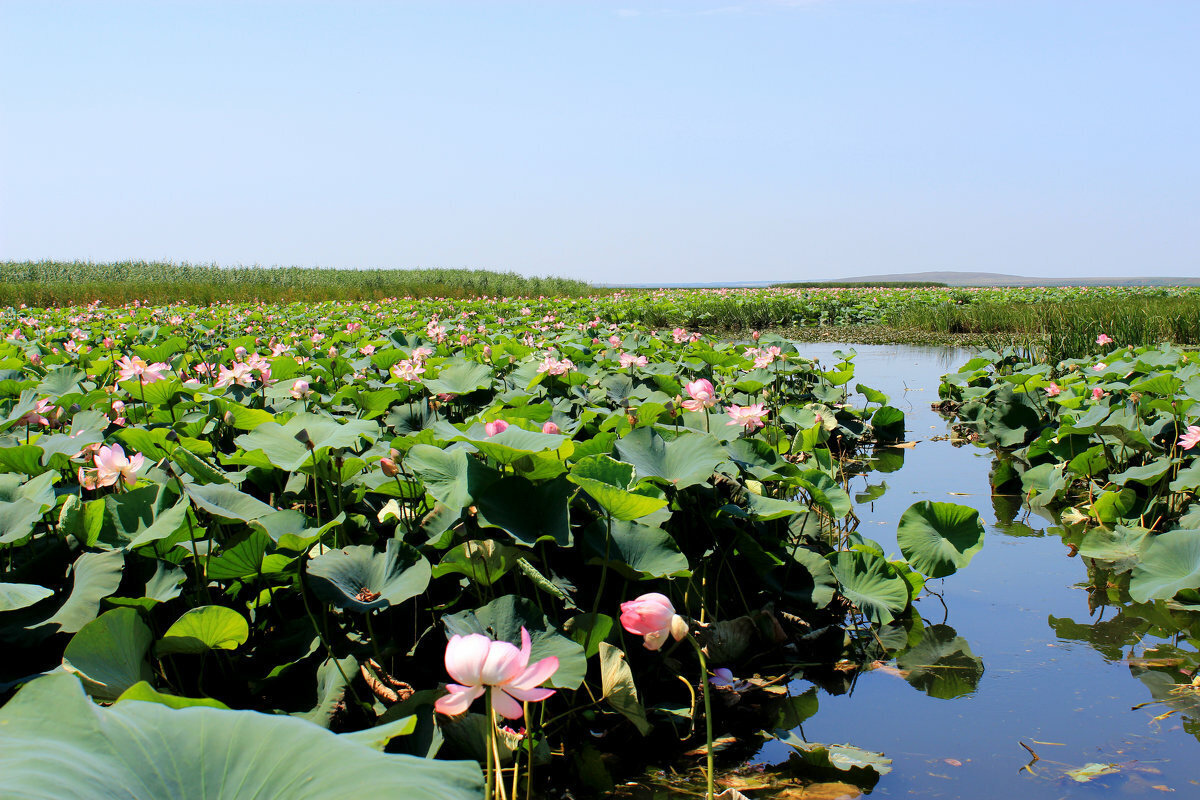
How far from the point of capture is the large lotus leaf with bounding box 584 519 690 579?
1.67 metres

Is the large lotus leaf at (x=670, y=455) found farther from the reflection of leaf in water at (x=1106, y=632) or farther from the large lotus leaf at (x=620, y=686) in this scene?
the reflection of leaf in water at (x=1106, y=632)

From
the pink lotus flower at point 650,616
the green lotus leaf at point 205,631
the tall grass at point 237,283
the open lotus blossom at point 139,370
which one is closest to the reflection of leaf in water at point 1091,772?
the pink lotus flower at point 650,616

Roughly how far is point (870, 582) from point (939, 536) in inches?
11.9

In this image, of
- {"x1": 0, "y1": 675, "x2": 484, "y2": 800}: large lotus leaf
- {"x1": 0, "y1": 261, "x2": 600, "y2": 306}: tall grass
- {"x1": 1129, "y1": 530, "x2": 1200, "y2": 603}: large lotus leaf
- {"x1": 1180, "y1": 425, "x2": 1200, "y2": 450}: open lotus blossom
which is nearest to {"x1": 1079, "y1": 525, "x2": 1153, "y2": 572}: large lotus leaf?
{"x1": 1180, "y1": 425, "x2": 1200, "y2": 450}: open lotus blossom

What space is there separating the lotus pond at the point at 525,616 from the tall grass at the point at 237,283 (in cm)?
1450

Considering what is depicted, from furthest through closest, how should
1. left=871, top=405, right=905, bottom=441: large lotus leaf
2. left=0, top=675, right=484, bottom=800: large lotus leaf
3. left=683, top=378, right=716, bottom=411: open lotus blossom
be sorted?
left=871, top=405, right=905, bottom=441: large lotus leaf, left=683, top=378, right=716, bottom=411: open lotus blossom, left=0, top=675, right=484, bottom=800: large lotus leaf

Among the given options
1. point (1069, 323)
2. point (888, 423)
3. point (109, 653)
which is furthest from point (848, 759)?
point (1069, 323)

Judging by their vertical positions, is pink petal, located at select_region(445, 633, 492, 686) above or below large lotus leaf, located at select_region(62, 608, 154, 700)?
above

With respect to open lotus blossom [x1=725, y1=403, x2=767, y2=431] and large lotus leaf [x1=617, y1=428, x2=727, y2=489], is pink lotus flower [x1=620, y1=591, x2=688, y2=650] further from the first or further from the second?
open lotus blossom [x1=725, y1=403, x2=767, y2=431]

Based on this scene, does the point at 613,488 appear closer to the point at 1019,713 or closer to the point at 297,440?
the point at 297,440

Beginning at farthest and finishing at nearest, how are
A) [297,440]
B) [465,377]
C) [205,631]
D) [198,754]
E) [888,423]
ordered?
[888,423]
[465,377]
[297,440]
[205,631]
[198,754]

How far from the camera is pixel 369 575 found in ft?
5.05

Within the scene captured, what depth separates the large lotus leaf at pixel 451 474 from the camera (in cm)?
162

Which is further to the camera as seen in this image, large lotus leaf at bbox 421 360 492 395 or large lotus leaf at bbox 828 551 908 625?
large lotus leaf at bbox 421 360 492 395
